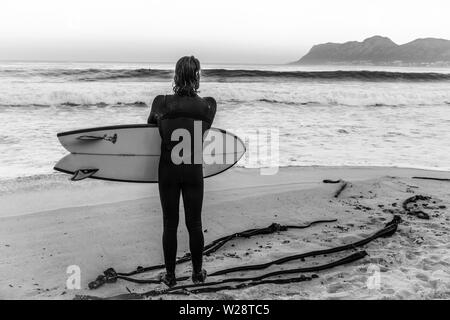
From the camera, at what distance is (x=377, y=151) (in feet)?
26.5

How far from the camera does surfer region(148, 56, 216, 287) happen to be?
2752mm

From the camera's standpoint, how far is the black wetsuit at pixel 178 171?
278 cm

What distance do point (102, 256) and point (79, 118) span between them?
9626 millimetres

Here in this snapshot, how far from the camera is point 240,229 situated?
404 cm

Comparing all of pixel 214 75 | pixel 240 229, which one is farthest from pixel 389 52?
pixel 240 229

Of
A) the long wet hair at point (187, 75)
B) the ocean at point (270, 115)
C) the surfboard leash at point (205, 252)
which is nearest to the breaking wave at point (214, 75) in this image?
the ocean at point (270, 115)

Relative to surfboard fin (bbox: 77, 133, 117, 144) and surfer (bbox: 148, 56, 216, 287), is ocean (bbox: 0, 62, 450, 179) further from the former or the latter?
surfer (bbox: 148, 56, 216, 287)

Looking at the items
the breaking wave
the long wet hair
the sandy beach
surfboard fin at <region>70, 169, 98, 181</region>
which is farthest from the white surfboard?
the breaking wave

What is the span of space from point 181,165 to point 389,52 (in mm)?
96054

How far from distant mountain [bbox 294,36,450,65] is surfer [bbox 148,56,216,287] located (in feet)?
245

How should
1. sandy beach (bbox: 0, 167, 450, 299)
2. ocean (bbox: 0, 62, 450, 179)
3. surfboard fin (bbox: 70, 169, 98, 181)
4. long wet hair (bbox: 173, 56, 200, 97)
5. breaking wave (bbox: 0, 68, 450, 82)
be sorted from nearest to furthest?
long wet hair (bbox: 173, 56, 200, 97), sandy beach (bbox: 0, 167, 450, 299), surfboard fin (bbox: 70, 169, 98, 181), ocean (bbox: 0, 62, 450, 179), breaking wave (bbox: 0, 68, 450, 82)
